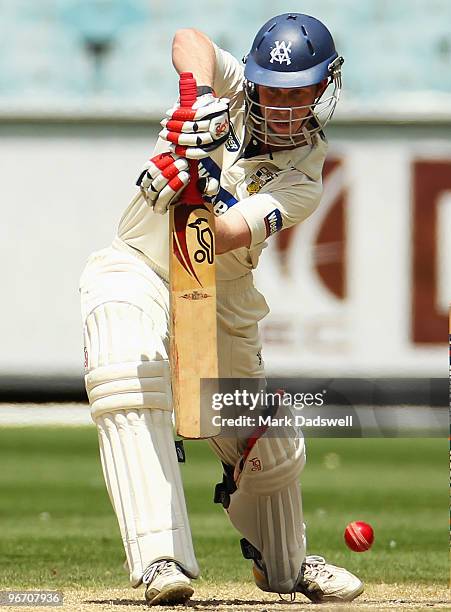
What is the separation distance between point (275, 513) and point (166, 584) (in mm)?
831

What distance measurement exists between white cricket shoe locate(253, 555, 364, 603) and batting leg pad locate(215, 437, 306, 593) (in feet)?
0.12

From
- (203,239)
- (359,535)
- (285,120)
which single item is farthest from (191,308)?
(359,535)

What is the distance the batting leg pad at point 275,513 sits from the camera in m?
4.36

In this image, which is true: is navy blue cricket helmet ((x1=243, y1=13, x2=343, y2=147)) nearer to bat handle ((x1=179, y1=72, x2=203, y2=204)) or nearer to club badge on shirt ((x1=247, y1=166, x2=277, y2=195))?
club badge on shirt ((x1=247, y1=166, x2=277, y2=195))

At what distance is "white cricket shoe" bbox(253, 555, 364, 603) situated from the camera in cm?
446

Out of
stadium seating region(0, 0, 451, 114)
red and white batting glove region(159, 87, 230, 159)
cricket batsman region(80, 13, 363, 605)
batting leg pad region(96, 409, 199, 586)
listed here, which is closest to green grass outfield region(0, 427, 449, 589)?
cricket batsman region(80, 13, 363, 605)

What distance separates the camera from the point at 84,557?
570cm

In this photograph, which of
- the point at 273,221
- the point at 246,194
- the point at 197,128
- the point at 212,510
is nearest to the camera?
the point at 197,128

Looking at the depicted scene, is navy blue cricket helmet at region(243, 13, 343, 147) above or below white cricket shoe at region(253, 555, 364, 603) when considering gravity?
above

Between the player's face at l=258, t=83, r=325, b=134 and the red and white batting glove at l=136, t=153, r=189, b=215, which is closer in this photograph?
the red and white batting glove at l=136, t=153, r=189, b=215

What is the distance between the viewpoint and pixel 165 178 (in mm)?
3639

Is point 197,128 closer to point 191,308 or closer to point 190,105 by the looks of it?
point 190,105

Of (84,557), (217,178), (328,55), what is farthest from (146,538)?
(84,557)

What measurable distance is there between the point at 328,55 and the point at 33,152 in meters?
8.51
